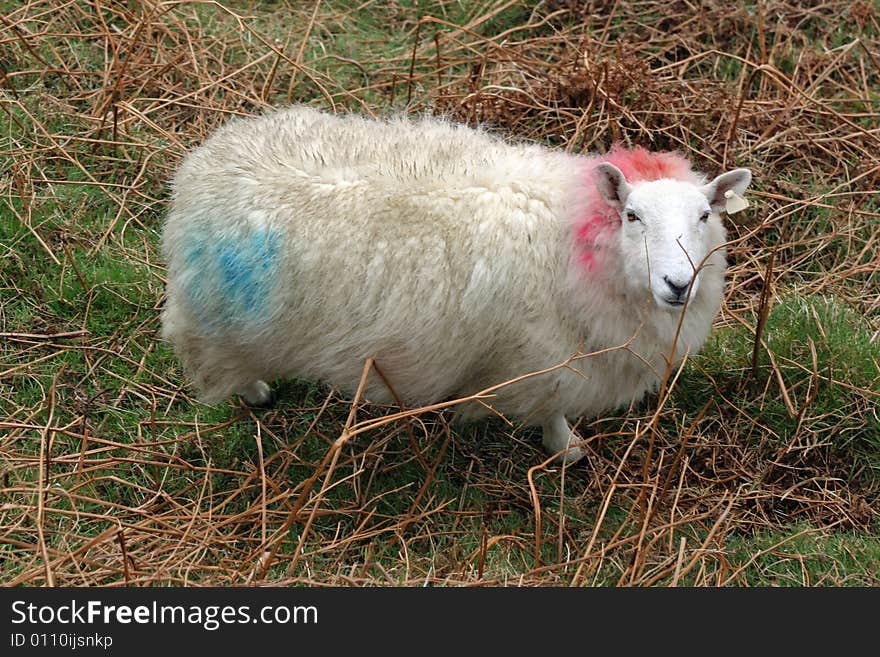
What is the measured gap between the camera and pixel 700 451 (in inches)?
167

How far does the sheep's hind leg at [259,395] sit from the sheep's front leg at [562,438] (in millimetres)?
1192

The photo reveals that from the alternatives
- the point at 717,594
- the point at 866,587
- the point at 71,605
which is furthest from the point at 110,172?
the point at 866,587

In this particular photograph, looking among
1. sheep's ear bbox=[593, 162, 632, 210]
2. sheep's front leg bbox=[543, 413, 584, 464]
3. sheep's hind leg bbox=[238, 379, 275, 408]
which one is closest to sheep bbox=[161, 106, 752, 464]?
sheep's ear bbox=[593, 162, 632, 210]

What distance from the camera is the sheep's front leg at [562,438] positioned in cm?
413

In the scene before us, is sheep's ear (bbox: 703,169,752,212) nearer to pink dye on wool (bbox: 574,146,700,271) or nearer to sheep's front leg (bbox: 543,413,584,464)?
pink dye on wool (bbox: 574,146,700,271)

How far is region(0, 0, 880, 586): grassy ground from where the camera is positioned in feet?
12.1

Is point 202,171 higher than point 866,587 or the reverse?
higher

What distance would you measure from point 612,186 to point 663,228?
0.82 ft

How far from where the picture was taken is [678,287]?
322 centimetres

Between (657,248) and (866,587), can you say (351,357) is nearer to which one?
(657,248)

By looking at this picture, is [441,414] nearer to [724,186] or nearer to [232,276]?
[232,276]

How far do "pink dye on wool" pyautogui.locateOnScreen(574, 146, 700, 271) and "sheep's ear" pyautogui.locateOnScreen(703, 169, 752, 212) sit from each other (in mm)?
88

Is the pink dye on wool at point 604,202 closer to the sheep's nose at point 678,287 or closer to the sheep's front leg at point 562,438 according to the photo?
the sheep's nose at point 678,287

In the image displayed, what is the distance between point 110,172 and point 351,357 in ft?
7.52
